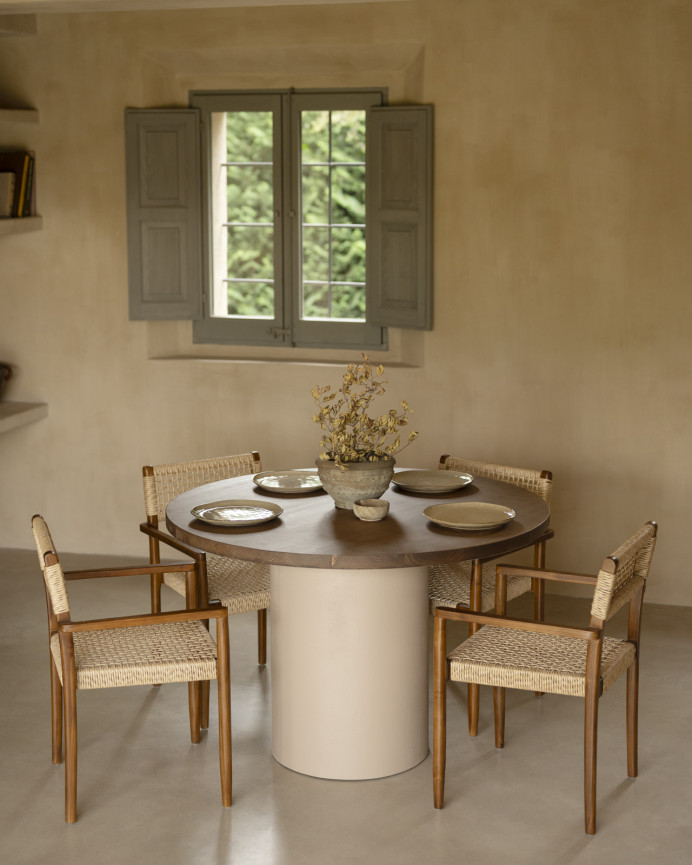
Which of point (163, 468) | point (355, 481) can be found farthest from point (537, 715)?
point (163, 468)

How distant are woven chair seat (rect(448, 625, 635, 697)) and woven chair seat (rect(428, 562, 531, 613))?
1.37 ft

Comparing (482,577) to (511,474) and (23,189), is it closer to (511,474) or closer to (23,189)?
(511,474)

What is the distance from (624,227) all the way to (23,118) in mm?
3128

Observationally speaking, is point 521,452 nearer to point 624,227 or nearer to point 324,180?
point 624,227

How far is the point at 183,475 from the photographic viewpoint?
4410 millimetres

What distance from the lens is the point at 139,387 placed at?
5.90 metres

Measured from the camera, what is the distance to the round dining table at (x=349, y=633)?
11.0ft

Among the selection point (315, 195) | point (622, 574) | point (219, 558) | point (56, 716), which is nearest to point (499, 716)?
point (622, 574)

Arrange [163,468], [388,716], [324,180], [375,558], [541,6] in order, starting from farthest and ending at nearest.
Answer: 1. [324,180]
2. [541,6]
3. [163,468]
4. [388,716]
5. [375,558]

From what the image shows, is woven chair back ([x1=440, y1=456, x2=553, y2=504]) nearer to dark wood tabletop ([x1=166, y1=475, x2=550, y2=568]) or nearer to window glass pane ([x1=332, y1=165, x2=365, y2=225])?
dark wood tabletop ([x1=166, y1=475, x2=550, y2=568])

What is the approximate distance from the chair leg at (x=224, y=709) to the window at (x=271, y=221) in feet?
8.66

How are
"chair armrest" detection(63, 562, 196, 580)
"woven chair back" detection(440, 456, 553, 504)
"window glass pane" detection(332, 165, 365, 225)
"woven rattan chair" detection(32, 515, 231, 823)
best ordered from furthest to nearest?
"window glass pane" detection(332, 165, 365, 225) < "woven chair back" detection(440, 456, 553, 504) < "chair armrest" detection(63, 562, 196, 580) < "woven rattan chair" detection(32, 515, 231, 823)

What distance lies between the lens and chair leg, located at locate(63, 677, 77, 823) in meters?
3.15

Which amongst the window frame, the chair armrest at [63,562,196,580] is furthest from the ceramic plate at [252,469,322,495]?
the window frame
